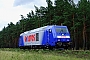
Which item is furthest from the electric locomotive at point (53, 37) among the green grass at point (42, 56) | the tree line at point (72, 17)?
the tree line at point (72, 17)

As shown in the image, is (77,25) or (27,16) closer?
(77,25)

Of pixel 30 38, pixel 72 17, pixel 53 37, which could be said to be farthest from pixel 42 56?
pixel 72 17

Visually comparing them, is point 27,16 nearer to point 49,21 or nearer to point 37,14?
point 37,14

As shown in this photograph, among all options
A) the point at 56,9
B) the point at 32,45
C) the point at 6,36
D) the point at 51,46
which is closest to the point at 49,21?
the point at 56,9

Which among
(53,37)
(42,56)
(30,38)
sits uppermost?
(30,38)

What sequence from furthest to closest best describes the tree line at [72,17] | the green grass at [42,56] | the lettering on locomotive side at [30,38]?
the tree line at [72,17], the lettering on locomotive side at [30,38], the green grass at [42,56]

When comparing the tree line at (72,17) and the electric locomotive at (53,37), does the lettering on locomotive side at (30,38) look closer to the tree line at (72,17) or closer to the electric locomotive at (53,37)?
the electric locomotive at (53,37)

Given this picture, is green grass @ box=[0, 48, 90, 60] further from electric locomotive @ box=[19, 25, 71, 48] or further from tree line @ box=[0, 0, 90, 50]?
tree line @ box=[0, 0, 90, 50]

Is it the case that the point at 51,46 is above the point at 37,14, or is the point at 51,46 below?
below

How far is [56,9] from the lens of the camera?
5591 centimetres

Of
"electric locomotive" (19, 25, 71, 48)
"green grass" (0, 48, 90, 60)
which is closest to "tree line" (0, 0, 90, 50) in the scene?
"electric locomotive" (19, 25, 71, 48)

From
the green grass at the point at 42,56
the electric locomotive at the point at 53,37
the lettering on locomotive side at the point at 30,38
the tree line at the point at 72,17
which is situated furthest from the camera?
the tree line at the point at 72,17

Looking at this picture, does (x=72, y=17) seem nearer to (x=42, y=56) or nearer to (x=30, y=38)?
(x=30, y=38)

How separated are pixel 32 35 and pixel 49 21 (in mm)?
23732
